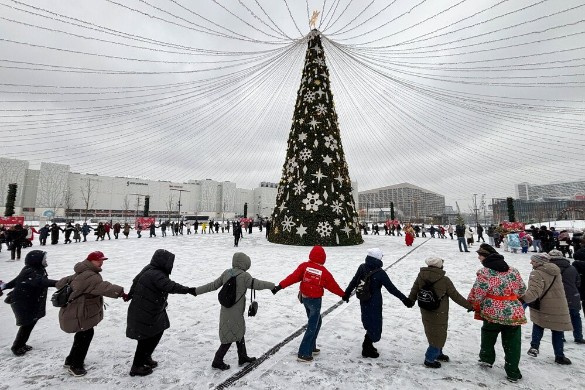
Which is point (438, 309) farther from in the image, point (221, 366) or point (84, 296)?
point (84, 296)

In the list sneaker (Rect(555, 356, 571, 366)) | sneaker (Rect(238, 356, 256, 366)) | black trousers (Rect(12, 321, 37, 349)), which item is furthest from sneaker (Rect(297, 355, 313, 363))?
black trousers (Rect(12, 321, 37, 349))

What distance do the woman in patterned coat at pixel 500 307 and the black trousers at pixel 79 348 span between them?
498 centimetres

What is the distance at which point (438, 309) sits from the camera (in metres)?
3.42

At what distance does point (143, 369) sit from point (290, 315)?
2.79 meters

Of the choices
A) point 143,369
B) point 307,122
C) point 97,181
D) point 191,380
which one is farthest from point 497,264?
point 97,181

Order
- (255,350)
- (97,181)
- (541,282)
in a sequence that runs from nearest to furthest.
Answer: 1. (541,282)
2. (255,350)
3. (97,181)

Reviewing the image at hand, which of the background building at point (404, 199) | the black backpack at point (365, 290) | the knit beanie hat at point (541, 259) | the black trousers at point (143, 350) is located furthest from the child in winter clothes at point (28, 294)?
the background building at point (404, 199)

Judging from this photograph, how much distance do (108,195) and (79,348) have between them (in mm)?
95164

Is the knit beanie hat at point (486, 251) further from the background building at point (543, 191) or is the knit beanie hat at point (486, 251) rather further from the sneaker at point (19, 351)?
the background building at point (543, 191)

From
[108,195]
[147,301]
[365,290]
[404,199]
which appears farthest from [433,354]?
[404,199]

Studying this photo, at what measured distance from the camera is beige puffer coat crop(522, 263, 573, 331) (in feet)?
11.7

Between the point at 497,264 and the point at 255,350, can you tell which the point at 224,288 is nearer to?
the point at 255,350

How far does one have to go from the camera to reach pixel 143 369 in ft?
10.7

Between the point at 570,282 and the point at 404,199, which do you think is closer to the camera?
the point at 570,282
